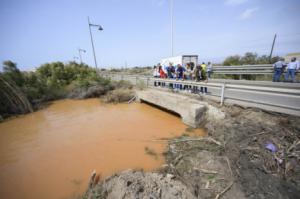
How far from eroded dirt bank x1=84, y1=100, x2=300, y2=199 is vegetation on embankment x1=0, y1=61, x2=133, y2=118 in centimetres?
817

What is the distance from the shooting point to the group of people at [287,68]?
→ 7806 mm

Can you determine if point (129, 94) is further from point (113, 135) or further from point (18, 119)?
point (18, 119)

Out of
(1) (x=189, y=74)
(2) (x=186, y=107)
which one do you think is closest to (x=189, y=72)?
(1) (x=189, y=74)

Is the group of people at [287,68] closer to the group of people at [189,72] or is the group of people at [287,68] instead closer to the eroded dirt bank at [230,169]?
the group of people at [189,72]

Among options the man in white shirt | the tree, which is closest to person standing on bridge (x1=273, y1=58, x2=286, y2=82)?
the man in white shirt

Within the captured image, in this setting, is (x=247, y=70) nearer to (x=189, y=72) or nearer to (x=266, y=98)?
(x=189, y=72)

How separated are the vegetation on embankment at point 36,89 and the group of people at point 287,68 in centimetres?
1023

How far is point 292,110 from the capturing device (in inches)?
156

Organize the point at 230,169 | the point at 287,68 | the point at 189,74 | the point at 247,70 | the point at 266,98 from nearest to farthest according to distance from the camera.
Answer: the point at 230,169 < the point at 266,98 < the point at 287,68 < the point at 189,74 < the point at 247,70

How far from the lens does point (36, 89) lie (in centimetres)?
1234

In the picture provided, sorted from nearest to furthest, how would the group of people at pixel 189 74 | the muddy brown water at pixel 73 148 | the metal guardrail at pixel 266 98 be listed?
the muddy brown water at pixel 73 148 → the metal guardrail at pixel 266 98 → the group of people at pixel 189 74

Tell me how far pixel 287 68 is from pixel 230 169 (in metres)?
9.14

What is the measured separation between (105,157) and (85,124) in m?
3.52

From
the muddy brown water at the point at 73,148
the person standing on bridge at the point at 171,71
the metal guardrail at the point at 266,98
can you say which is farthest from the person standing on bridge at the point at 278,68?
the muddy brown water at the point at 73,148
